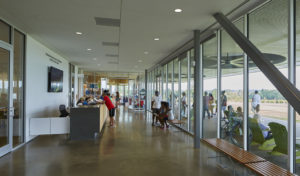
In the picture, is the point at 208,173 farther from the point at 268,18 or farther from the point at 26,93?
the point at 26,93

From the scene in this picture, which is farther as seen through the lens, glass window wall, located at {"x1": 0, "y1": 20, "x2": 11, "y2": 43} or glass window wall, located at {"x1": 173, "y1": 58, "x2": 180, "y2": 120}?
glass window wall, located at {"x1": 173, "y1": 58, "x2": 180, "y2": 120}

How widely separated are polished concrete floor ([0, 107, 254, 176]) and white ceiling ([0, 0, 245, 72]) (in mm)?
3332

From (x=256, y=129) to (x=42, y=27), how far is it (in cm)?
595

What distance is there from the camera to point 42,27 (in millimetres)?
4812

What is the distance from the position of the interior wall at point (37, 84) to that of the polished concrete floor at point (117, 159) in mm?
1033

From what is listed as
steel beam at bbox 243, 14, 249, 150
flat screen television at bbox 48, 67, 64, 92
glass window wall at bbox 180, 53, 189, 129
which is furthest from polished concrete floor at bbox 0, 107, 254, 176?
flat screen television at bbox 48, 67, 64, 92

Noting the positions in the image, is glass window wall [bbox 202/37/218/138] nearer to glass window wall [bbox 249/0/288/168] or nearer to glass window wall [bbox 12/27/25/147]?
glass window wall [bbox 249/0/288/168]

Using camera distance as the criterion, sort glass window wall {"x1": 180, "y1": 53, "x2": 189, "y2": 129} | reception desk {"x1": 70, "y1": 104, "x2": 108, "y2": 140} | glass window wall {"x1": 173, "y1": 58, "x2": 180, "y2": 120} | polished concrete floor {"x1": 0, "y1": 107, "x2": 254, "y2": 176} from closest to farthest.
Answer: polished concrete floor {"x1": 0, "y1": 107, "x2": 254, "y2": 176}
reception desk {"x1": 70, "y1": 104, "x2": 108, "y2": 140}
glass window wall {"x1": 180, "y1": 53, "x2": 189, "y2": 129}
glass window wall {"x1": 173, "y1": 58, "x2": 180, "y2": 120}

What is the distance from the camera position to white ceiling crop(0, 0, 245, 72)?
11.5 ft

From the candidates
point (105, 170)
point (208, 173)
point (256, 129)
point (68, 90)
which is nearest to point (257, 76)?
point (256, 129)

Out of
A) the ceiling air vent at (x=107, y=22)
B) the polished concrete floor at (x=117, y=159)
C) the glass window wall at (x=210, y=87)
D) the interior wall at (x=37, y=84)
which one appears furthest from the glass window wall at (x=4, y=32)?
the glass window wall at (x=210, y=87)

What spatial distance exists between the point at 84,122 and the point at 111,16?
3.50 metres

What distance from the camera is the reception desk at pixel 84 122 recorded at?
5.69 metres

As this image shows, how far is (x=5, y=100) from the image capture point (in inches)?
173
